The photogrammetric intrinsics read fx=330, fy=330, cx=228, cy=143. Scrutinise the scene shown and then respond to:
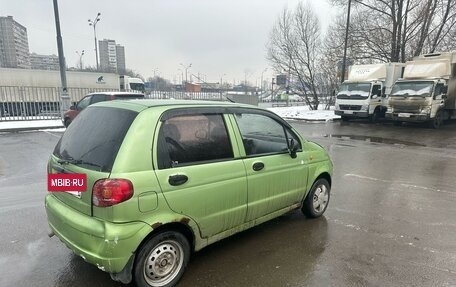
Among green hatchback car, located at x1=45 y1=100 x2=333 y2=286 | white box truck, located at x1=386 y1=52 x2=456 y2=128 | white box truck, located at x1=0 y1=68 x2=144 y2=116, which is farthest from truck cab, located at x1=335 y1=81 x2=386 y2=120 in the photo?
green hatchback car, located at x1=45 y1=100 x2=333 y2=286

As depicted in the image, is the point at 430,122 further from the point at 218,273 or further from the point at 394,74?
the point at 218,273

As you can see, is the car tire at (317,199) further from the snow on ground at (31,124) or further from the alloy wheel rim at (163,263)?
the snow on ground at (31,124)

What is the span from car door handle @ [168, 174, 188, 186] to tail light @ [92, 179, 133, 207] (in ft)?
1.19

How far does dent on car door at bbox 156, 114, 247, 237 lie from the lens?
2926 mm

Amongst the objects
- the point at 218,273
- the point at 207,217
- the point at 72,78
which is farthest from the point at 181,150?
the point at 72,78

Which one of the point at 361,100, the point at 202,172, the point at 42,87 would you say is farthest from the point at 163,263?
the point at 42,87

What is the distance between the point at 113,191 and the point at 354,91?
19630 millimetres

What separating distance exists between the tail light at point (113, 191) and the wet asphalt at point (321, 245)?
991 mm

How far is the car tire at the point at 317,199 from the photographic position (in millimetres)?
4586

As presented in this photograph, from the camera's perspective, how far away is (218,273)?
3.31m

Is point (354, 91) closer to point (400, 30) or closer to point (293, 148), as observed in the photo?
point (400, 30)

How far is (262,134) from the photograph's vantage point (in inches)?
166

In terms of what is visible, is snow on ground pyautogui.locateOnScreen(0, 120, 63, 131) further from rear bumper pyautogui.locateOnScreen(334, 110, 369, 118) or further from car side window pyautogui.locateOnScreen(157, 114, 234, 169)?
rear bumper pyautogui.locateOnScreen(334, 110, 369, 118)

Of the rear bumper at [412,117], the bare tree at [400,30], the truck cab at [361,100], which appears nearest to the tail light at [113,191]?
the rear bumper at [412,117]
